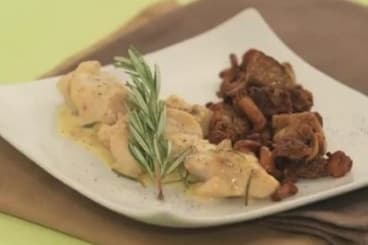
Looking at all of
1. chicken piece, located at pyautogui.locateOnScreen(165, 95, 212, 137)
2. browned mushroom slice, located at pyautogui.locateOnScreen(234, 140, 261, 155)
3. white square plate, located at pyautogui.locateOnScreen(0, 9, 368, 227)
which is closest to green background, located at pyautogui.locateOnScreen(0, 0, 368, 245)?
white square plate, located at pyautogui.locateOnScreen(0, 9, 368, 227)

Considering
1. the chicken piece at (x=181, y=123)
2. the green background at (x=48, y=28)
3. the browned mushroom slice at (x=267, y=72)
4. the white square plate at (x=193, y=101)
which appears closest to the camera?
the white square plate at (x=193, y=101)

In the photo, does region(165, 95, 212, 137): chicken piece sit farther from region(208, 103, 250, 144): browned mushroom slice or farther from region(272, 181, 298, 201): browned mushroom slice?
region(272, 181, 298, 201): browned mushroom slice

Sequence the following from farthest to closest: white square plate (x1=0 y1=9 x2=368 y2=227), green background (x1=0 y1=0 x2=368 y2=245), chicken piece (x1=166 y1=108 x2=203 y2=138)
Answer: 1. green background (x1=0 y1=0 x2=368 y2=245)
2. chicken piece (x1=166 y1=108 x2=203 y2=138)
3. white square plate (x1=0 y1=9 x2=368 y2=227)

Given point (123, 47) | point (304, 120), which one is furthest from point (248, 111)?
point (123, 47)

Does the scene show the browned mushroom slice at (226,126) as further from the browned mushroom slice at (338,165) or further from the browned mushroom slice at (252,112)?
the browned mushroom slice at (338,165)

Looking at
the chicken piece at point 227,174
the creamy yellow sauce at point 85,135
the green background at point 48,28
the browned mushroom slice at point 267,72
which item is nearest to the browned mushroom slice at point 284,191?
the chicken piece at point 227,174

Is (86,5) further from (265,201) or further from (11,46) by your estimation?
(265,201)

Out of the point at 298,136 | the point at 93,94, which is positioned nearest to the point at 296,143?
the point at 298,136
